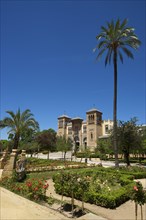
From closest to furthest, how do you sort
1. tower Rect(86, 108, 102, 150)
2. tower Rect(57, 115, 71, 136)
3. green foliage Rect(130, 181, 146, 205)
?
green foliage Rect(130, 181, 146, 205) → tower Rect(86, 108, 102, 150) → tower Rect(57, 115, 71, 136)

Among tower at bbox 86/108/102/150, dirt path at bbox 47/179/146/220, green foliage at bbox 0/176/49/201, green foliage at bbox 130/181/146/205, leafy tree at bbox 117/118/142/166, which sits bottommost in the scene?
dirt path at bbox 47/179/146/220

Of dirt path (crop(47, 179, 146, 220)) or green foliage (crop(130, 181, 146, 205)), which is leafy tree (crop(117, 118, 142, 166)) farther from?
green foliage (crop(130, 181, 146, 205))

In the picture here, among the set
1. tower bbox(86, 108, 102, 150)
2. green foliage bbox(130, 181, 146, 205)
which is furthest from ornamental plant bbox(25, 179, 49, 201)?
tower bbox(86, 108, 102, 150)

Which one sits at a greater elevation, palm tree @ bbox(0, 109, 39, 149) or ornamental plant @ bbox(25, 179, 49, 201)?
palm tree @ bbox(0, 109, 39, 149)

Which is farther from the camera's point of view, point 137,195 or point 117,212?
point 117,212

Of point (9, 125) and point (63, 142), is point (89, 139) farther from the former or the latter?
point (9, 125)

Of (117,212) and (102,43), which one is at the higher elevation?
(102,43)

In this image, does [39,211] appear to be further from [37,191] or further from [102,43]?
[102,43]

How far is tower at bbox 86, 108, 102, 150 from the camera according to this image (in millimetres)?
76188

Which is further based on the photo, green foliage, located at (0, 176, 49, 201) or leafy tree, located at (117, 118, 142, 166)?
leafy tree, located at (117, 118, 142, 166)

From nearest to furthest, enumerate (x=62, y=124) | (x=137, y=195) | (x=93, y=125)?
(x=137, y=195), (x=93, y=125), (x=62, y=124)

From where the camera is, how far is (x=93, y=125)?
77.1 meters

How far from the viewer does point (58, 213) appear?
7523 mm

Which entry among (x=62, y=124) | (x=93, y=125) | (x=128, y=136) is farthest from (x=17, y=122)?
(x=62, y=124)
